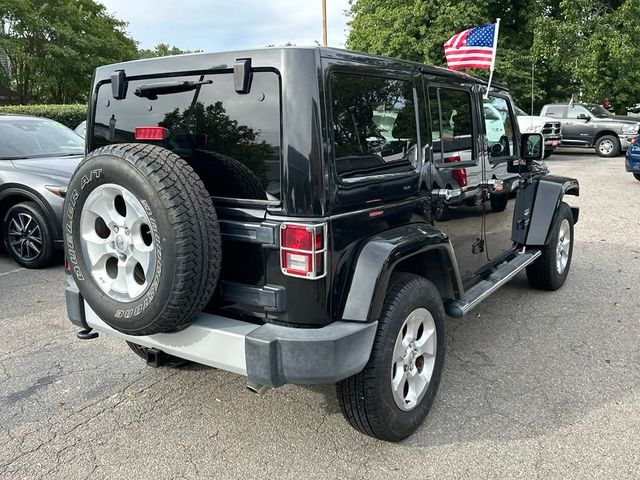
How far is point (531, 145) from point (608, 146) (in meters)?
16.3

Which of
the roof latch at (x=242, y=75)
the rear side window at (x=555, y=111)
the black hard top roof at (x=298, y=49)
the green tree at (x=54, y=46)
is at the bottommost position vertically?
the roof latch at (x=242, y=75)

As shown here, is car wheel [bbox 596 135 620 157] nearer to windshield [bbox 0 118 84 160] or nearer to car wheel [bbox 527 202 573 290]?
car wheel [bbox 527 202 573 290]

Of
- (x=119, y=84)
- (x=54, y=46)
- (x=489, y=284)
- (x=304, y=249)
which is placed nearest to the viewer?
(x=304, y=249)

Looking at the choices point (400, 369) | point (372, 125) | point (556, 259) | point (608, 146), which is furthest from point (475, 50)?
point (608, 146)

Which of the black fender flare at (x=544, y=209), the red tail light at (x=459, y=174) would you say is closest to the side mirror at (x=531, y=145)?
the black fender flare at (x=544, y=209)

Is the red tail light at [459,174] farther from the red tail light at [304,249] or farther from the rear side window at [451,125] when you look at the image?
the red tail light at [304,249]

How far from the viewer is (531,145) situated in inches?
176

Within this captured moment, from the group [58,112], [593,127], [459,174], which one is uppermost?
[58,112]

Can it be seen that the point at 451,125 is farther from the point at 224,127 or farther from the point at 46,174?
the point at 46,174

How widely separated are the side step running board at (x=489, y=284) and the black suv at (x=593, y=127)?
16.2m

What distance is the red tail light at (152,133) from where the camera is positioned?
2521 millimetres

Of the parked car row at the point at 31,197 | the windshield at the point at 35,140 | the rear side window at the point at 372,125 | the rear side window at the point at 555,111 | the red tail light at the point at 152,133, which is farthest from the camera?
the rear side window at the point at 555,111

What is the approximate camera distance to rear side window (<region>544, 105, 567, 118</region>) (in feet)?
61.5

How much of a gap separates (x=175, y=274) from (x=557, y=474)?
199cm
